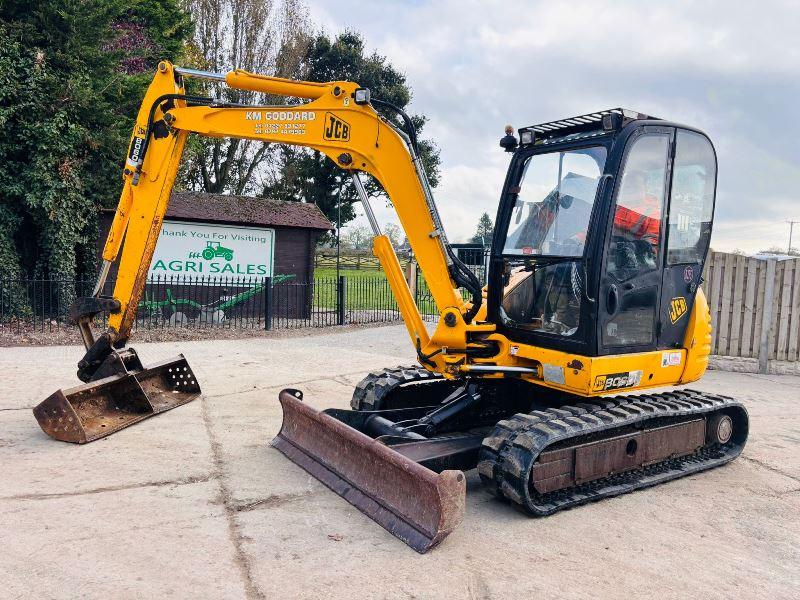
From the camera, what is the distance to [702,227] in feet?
17.7

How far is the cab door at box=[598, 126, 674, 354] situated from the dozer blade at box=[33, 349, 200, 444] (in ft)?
14.0

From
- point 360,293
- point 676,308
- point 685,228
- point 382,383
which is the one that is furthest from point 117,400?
point 360,293

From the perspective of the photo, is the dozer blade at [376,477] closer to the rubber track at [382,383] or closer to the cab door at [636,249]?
the rubber track at [382,383]

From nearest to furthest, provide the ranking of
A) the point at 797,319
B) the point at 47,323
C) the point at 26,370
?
the point at 26,370 < the point at 797,319 < the point at 47,323

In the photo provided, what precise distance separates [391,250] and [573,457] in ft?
7.17

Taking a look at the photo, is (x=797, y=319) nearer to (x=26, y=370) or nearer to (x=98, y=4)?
(x=26, y=370)

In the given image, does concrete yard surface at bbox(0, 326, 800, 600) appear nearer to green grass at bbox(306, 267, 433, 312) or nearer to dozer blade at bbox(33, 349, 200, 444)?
dozer blade at bbox(33, 349, 200, 444)

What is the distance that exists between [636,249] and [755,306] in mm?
7086

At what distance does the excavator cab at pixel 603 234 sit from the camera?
4.71 meters

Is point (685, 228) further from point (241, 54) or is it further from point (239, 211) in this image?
point (241, 54)

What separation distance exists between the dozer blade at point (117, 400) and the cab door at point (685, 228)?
4.74 m

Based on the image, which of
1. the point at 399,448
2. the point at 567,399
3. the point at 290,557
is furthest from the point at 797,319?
the point at 290,557

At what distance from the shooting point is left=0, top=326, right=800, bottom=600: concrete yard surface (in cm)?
335

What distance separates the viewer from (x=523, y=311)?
5145 millimetres
